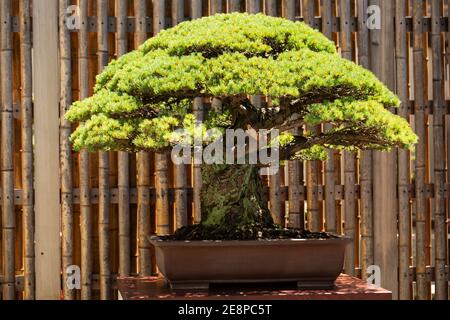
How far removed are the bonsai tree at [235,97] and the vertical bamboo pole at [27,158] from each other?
904mm

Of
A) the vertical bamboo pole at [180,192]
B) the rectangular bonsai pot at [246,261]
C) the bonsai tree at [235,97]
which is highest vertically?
the bonsai tree at [235,97]

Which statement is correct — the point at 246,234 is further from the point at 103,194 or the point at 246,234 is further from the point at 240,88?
the point at 103,194

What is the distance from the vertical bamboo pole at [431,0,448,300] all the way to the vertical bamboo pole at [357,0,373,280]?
0.33 metres

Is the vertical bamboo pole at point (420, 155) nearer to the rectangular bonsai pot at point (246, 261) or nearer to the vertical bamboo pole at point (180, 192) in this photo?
the vertical bamboo pole at point (180, 192)

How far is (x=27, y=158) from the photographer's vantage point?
340cm

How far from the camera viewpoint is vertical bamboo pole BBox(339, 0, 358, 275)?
11.7 ft

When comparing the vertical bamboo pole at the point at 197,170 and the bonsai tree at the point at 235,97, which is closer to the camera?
the bonsai tree at the point at 235,97

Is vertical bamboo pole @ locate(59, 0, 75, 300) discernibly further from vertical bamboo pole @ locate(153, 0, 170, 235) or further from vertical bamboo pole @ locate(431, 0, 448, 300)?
vertical bamboo pole @ locate(431, 0, 448, 300)

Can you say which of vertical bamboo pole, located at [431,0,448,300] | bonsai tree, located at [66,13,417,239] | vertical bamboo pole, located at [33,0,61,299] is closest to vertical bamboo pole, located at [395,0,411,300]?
vertical bamboo pole, located at [431,0,448,300]

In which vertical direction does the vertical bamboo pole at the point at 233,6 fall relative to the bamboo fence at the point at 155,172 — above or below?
above

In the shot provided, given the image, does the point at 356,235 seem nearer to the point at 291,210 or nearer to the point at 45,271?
the point at 291,210

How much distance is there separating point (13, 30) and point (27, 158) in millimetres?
570

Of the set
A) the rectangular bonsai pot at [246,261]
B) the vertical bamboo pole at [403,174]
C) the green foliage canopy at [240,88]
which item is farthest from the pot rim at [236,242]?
the vertical bamboo pole at [403,174]

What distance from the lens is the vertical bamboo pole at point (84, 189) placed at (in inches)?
134
